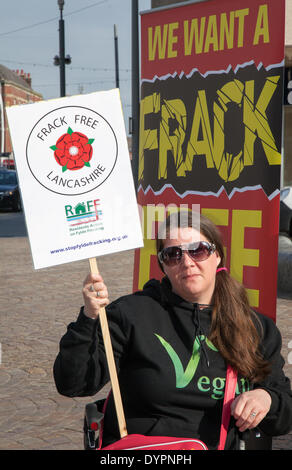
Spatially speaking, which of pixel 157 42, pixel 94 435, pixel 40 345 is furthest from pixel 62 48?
pixel 94 435

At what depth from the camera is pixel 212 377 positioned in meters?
2.34

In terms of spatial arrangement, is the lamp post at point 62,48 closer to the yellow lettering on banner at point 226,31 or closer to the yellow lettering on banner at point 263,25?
the yellow lettering on banner at point 226,31

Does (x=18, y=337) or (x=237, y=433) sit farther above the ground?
(x=237, y=433)

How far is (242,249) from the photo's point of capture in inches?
135

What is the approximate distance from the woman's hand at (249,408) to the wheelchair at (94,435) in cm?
8

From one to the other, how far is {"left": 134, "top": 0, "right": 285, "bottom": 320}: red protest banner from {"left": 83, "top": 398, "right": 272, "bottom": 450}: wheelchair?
103 centimetres

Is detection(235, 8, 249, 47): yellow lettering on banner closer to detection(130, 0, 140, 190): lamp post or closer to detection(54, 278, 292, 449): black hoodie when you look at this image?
detection(54, 278, 292, 449): black hoodie

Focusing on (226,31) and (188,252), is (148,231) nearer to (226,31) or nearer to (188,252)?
(226,31)

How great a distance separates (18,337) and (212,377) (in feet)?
15.3

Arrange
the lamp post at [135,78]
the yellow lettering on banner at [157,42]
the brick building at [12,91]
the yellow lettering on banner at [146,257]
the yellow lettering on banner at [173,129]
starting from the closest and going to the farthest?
the yellow lettering on banner at [173,129] < the yellow lettering on banner at [157,42] < the yellow lettering on banner at [146,257] < the lamp post at [135,78] < the brick building at [12,91]

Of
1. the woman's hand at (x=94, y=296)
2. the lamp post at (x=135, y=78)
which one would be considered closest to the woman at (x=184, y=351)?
the woman's hand at (x=94, y=296)

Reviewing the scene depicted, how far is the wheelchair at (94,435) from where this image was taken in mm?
2271

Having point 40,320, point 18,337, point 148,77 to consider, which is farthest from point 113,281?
point 148,77
